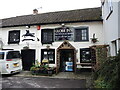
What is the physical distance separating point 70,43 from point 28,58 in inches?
191

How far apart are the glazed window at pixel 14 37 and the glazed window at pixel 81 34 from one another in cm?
639

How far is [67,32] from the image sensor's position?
11.5 metres

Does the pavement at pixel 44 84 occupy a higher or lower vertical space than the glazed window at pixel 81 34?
lower

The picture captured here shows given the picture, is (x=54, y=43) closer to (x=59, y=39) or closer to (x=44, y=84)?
(x=59, y=39)

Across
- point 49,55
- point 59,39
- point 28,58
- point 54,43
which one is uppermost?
point 59,39

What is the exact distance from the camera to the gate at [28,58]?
40.5 feet

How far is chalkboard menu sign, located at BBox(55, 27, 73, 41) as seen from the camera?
37.5 ft

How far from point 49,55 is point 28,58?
2433 millimetres

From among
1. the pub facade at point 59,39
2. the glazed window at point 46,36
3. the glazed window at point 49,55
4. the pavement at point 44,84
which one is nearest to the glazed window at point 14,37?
the pub facade at point 59,39

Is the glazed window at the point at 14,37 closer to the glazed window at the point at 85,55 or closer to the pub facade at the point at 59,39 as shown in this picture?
the pub facade at the point at 59,39

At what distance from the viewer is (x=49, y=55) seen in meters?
11.9

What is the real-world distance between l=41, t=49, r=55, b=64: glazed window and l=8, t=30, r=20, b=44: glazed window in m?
3.25

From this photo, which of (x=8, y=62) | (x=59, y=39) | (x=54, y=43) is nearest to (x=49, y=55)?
(x=54, y=43)

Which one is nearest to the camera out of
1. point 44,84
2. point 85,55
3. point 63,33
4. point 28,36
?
point 44,84
